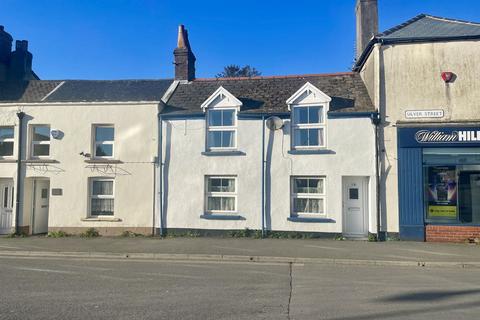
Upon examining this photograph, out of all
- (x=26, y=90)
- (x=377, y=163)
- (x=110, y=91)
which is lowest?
(x=377, y=163)

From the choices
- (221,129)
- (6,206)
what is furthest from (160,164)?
(6,206)

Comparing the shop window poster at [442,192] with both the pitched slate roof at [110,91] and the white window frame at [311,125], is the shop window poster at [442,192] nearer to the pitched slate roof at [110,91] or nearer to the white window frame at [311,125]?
the white window frame at [311,125]

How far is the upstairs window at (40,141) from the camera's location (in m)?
15.1

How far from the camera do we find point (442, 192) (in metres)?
12.9

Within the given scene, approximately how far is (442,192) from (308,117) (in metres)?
5.04

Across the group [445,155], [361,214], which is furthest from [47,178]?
[445,155]

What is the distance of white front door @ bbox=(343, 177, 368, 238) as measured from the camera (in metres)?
13.5

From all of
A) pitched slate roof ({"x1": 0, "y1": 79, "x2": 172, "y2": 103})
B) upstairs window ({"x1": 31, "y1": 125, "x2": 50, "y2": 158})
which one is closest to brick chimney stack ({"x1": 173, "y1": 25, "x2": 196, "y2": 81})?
pitched slate roof ({"x1": 0, "y1": 79, "x2": 172, "y2": 103})

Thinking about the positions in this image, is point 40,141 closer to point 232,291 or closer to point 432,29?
point 232,291

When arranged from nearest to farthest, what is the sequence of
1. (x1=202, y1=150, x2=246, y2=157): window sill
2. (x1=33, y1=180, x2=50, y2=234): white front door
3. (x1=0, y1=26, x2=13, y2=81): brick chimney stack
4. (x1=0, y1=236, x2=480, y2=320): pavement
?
(x1=0, y1=236, x2=480, y2=320): pavement → (x1=202, y1=150, x2=246, y2=157): window sill → (x1=33, y1=180, x2=50, y2=234): white front door → (x1=0, y1=26, x2=13, y2=81): brick chimney stack

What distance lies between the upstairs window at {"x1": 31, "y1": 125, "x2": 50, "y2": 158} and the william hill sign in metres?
12.9

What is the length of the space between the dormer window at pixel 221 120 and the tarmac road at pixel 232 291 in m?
5.55

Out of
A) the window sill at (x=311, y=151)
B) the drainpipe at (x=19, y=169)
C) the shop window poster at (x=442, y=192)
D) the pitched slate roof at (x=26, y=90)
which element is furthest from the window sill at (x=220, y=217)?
the pitched slate roof at (x=26, y=90)

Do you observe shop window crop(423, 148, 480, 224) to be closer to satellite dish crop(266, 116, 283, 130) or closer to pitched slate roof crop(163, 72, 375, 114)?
pitched slate roof crop(163, 72, 375, 114)
